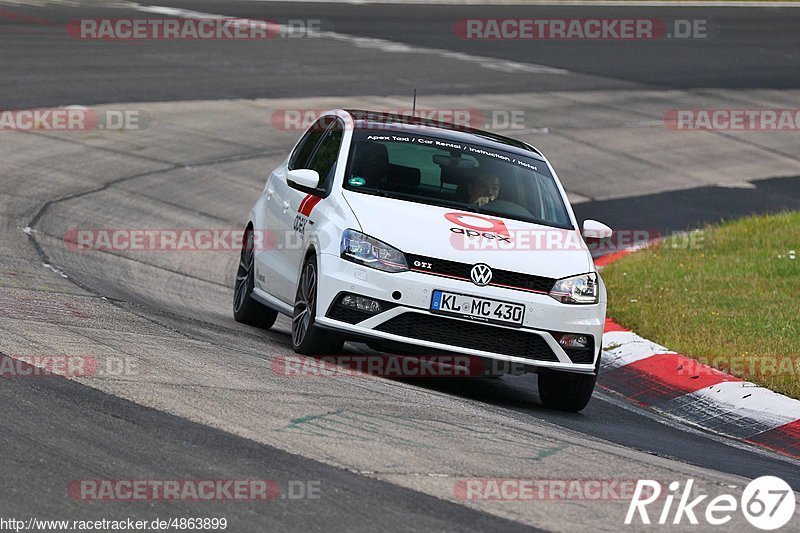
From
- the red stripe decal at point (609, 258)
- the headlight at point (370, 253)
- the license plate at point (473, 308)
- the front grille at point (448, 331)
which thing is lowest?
the red stripe decal at point (609, 258)

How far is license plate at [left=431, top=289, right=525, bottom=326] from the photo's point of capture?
854cm

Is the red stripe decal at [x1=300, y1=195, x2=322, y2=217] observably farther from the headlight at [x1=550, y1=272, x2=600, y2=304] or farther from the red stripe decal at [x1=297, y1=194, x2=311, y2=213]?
the headlight at [x1=550, y1=272, x2=600, y2=304]

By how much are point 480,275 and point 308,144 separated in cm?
279

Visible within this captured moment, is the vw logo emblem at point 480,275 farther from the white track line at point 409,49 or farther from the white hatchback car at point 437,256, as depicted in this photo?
the white track line at point 409,49

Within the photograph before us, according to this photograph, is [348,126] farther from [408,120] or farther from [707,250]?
[707,250]

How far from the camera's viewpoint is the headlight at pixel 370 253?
8633 mm

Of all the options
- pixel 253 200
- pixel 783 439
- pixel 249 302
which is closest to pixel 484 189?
pixel 249 302

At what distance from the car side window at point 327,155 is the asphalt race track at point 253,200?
122 centimetres

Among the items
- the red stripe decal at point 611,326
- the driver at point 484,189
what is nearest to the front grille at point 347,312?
the driver at point 484,189

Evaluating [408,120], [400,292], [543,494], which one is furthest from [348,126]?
[543,494]

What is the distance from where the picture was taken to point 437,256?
28.3 feet

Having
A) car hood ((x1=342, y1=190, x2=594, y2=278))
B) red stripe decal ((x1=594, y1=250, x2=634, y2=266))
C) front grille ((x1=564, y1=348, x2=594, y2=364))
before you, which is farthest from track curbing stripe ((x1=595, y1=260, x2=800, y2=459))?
red stripe decal ((x1=594, y1=250, x2=634, y2=266))

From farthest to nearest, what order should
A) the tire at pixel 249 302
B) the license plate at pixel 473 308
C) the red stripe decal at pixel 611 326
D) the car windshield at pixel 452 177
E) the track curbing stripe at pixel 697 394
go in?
the red stripe decal at pixel 611 326 → the tire at pixel 249 302 → the car windshield at pixel 452 177 → the track curbing stripe at pixel 697 394 → the license plate at pixel 473 308

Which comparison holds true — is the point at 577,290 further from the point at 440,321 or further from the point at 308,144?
the point at 308,144
